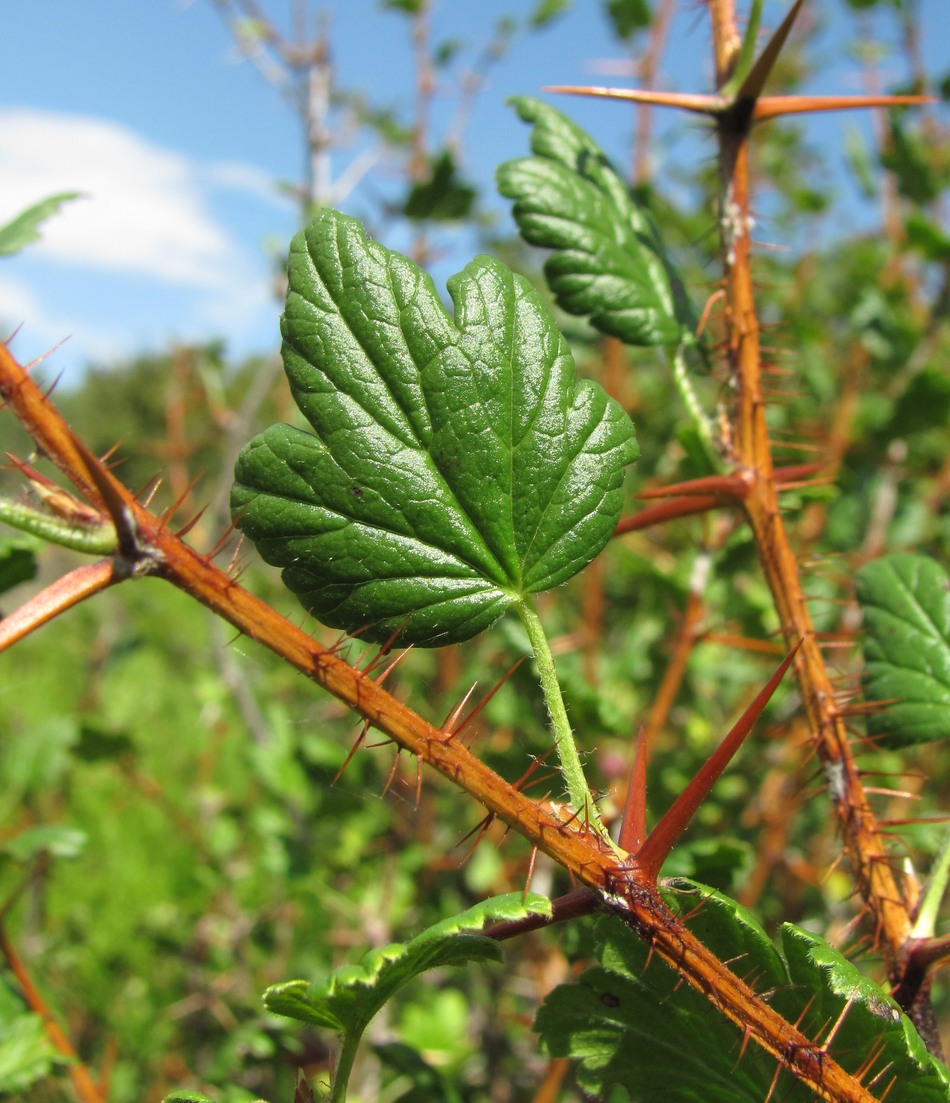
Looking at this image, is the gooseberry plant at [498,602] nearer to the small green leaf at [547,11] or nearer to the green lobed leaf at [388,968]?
the green lobed leaf at [388,968]

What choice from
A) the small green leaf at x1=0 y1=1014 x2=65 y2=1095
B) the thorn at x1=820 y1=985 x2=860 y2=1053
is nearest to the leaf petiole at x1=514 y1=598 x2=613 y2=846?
the thorn at x1=820 y1=985 x2=860 y2=1053

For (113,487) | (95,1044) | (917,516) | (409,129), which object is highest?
(409,129)

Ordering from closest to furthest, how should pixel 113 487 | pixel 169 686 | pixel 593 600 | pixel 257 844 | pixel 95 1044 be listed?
pixel 113 487 < pixel 593 600 < pixel 95 1044 < pixel 257 844 < pixel 169 686

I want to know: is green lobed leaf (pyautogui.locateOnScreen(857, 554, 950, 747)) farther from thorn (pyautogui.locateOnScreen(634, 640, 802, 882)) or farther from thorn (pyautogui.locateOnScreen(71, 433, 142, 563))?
thorn (pyautogui.locateOnScreen(71, 433, 142, 563))

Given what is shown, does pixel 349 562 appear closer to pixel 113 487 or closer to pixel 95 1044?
pixel 113 487

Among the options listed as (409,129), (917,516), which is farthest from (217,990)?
(409,129)

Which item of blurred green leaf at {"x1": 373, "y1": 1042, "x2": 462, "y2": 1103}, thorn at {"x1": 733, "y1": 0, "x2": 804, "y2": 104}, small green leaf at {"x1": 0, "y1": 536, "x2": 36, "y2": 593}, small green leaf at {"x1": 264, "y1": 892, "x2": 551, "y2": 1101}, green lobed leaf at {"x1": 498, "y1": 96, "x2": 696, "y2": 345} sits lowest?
blurred green leaf at {"x1": 373, "y1": 1042, "x2": 462, "y2": 1103}

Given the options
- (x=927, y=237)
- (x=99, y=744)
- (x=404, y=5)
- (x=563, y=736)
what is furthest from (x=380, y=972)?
(x=404, y=5)

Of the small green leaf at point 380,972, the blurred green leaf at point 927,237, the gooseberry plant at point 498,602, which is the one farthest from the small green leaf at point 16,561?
the blurred green leaf at point 927,237
